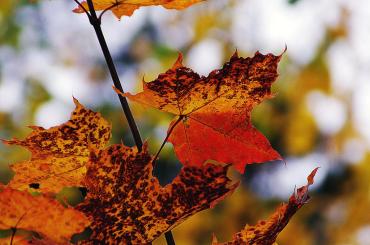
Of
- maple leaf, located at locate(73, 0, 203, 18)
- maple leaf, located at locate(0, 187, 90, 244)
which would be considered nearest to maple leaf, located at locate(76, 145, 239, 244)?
maple leaf, located at locate(0, 187, 90, 244)

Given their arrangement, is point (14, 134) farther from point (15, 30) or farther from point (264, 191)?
point (264, 191)

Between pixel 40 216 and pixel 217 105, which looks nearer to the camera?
pixel 40 216

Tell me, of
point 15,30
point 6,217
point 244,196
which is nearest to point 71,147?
point 6,217

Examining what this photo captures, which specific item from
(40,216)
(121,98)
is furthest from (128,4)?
(40,216)

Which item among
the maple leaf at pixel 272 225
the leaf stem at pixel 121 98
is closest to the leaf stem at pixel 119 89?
the leaf stem at pixel 121 98

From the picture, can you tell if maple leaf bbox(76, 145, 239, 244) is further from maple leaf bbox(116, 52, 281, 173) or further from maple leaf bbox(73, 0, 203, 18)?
maple leaf bbox(73, 0, 203, 18)

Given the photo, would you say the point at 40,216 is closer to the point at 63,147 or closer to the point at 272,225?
the point at 63,147

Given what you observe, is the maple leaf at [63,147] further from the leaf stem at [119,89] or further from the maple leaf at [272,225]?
the maple leaf at [272,225]

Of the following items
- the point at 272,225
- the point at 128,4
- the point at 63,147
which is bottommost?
the point at 272,225
